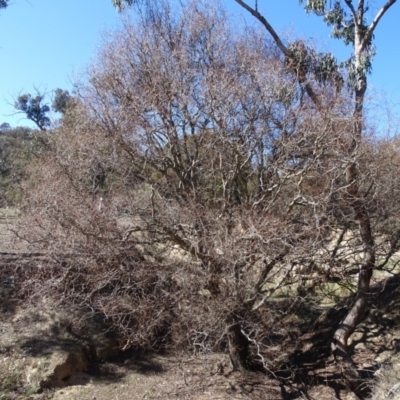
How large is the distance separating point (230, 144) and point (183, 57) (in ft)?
7.08

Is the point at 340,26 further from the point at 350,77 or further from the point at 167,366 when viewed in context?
the point at 167,366

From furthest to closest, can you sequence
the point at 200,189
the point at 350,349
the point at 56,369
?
the point at 350,349, the point at 200,189, the point at 56,369

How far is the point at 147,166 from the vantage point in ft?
33.3

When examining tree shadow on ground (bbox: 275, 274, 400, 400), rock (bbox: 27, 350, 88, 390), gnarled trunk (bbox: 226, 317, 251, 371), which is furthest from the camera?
gnarled trunk (bbox: 226, 317, 251, 371)

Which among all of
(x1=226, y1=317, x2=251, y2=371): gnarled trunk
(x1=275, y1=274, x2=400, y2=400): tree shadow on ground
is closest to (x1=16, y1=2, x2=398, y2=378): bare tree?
(x1=226, y1=317, x2=251, y2=371): gnarled trunk

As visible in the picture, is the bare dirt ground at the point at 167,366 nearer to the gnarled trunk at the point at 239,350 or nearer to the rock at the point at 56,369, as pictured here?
the rock at the point at 56,369

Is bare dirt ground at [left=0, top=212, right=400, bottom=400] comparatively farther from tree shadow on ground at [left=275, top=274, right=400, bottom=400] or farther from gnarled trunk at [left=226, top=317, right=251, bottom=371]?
gnarled trunk at [left=226, top=317, right=251, bottom=371]

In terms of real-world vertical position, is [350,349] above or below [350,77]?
below

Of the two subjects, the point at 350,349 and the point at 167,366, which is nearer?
the point at 167,366

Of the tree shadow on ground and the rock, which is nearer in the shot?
the rock

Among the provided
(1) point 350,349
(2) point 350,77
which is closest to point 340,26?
(2) point 350,77

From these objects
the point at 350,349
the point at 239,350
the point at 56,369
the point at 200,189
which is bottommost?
the point at 56,369

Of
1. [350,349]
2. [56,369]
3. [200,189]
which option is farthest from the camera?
[350,349]

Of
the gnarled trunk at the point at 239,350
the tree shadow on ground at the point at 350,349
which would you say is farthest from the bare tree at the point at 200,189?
the tree shadow on ground at the point at 350,349
